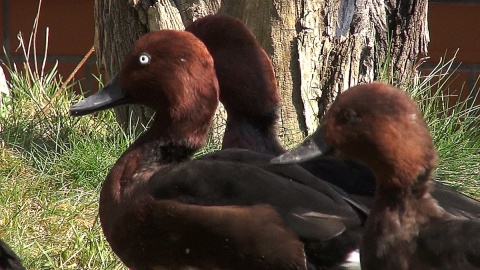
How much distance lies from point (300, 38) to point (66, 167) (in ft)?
4.04

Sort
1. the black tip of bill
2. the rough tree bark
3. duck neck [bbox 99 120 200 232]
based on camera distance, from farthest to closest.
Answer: the rough tree bark → duck neck [bbox 99 120 200 232] → the black tip of bill

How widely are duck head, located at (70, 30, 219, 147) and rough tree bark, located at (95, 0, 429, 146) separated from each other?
135 centimetres

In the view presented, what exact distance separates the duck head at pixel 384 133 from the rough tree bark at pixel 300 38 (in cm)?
186

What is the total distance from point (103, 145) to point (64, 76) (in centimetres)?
168

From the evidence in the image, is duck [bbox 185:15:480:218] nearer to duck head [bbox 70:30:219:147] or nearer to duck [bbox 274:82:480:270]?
duck head [bbox 70:30:219:147]

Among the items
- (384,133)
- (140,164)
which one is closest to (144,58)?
(140,164)

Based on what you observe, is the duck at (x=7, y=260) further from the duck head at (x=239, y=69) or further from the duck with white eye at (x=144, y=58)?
the duck head at (x=239, y=69)

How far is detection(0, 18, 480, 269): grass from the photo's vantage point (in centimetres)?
420

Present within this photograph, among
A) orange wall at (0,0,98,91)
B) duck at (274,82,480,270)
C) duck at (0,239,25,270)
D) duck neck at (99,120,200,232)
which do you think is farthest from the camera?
orange wall at (0,0,98,91)

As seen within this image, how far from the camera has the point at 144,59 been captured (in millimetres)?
3551

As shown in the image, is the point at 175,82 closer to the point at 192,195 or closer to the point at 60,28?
the point at 192,195

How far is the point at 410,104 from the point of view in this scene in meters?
2.95

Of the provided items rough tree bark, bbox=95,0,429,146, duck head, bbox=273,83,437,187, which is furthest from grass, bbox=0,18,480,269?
duck head, bbox=273,83,437,187

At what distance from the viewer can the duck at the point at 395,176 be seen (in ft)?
9.42
